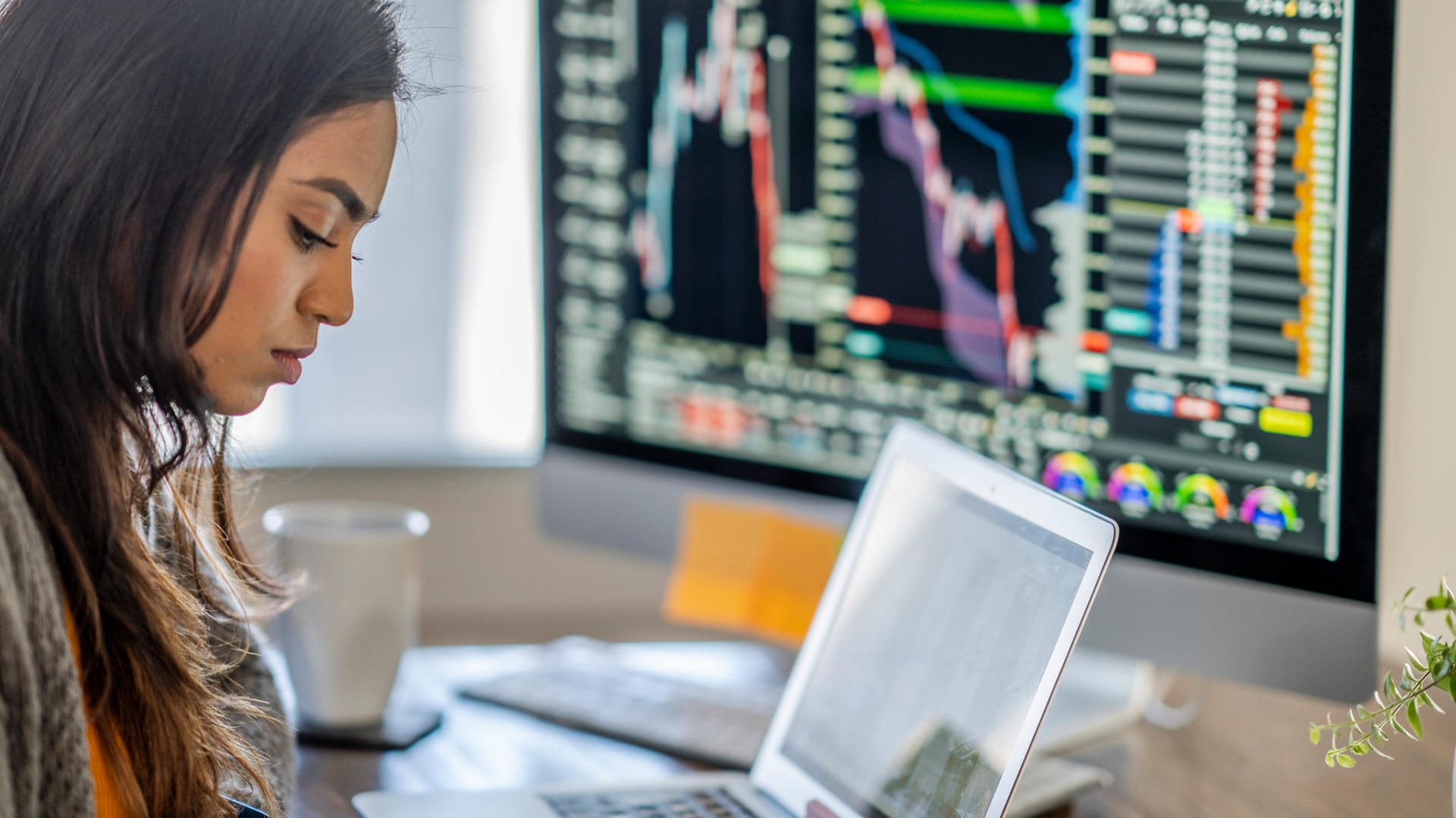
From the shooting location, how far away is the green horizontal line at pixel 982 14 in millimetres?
872

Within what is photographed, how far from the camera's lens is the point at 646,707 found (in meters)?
0.95

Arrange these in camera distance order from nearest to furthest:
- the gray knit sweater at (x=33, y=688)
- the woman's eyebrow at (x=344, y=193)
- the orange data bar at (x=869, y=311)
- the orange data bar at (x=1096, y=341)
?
the gray knit sweater at (x=33, y=688), the woman's eyebrow at (x=344, y=193), the orange data bar at (x=1096, y=341), the orange data bar at (x=869, y=311)

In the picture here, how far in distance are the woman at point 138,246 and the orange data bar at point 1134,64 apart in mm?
415

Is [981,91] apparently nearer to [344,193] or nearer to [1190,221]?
[1190,221]

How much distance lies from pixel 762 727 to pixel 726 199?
38 centimetres

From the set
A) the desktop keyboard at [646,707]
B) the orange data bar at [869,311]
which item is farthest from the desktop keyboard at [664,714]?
the orange data bar at [869,311]

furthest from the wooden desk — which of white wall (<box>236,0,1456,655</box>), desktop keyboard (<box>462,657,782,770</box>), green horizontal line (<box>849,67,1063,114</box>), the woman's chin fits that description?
green horizontal line (<box>849,67,1063,114</box>)

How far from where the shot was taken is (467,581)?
2045mm

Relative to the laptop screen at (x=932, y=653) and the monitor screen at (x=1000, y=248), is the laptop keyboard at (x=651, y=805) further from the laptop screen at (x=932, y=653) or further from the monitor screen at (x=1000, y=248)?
the monitor screen at (x=1000, y=248)

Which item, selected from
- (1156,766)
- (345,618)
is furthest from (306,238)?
(1156,766)

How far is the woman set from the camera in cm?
60

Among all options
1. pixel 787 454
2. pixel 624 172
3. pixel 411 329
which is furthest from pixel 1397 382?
pixel 411 329

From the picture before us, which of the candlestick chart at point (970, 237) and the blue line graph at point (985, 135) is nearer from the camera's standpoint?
the candlestick chart at point (970, 237)

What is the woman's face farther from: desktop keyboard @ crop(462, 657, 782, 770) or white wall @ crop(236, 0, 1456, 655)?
white wall @ crop(236, 0, 1456, 655)
